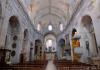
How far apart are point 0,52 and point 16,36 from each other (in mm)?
5260

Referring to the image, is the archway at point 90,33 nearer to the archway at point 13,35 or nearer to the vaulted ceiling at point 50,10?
the vaulted ceiling at point 50,10

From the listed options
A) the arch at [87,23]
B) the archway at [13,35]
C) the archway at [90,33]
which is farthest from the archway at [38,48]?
the archway at [90,33]

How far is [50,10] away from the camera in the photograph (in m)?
21.3

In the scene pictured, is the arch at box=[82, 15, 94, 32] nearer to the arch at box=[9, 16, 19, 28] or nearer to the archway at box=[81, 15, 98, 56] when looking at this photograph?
the archway at box=[81, 15, 98, 56]

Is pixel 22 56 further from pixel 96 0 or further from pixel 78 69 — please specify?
pixel 96 0

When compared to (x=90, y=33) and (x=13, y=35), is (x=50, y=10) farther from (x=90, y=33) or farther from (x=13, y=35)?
(x=13, y=35)

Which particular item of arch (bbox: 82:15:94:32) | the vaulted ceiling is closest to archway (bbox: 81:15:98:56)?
arch (bbox: 82:15:94:32)

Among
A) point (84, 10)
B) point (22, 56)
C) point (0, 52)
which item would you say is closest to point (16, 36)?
point (22, 56)


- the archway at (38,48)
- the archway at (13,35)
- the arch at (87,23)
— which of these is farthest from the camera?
the archway at (38,48)

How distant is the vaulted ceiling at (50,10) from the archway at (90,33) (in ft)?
8.81

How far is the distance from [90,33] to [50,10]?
11053 mm

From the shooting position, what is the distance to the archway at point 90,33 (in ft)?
37.3

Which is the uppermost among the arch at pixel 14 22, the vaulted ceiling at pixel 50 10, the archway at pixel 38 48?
the vaulted ceiling at pixel 50 10

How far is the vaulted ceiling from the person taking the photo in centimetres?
1668
